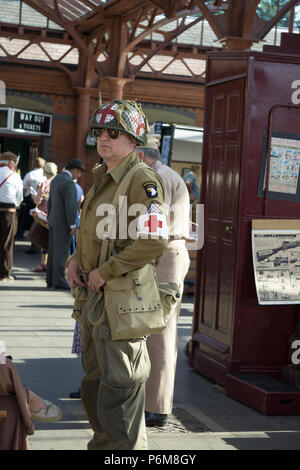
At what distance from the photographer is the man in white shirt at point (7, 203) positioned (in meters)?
10.6

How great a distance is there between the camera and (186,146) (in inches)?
611

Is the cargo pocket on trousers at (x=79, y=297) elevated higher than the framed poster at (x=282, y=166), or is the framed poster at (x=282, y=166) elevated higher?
the framed poster at (x=282, y=166)

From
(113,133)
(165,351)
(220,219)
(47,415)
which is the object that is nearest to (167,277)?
(165,351)

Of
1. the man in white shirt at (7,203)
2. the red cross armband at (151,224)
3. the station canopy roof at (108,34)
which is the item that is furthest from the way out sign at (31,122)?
the red cross armband at (151,224)

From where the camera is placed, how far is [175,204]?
5016 millimetres

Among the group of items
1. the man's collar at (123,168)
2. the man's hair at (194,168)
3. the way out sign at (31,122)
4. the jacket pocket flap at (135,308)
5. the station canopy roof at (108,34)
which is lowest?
the jacket pocket flap at (135,308)

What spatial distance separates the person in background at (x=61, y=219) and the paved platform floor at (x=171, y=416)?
190cm

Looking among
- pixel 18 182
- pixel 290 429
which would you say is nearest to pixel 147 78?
pixel 18 182

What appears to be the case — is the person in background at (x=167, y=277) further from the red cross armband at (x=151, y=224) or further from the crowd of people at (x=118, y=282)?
the red cross armband at (x=151, y=224)

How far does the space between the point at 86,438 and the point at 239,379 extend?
60.5 inches

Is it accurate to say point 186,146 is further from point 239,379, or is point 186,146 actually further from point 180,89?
point 239,379

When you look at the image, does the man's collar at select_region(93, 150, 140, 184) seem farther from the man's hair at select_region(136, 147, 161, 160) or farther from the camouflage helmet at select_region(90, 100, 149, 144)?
the man's hair at select_region(136, 147, 161, 160)

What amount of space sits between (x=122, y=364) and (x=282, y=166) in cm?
273

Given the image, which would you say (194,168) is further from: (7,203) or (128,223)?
(128,223)
